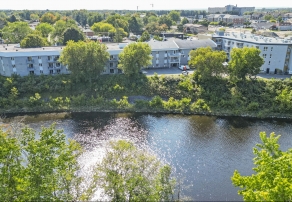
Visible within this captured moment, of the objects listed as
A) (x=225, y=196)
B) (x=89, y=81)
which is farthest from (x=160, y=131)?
(x=89, y=81)

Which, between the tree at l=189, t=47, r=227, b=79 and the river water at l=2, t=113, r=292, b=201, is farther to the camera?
the tree at l=189, t=47, r=227, b=79

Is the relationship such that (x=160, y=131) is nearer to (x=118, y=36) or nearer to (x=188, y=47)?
(x=188, y=47)

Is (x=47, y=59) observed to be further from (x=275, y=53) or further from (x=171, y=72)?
(x=275, y=53)

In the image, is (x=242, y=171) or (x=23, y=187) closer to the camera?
(x=23, y=187)

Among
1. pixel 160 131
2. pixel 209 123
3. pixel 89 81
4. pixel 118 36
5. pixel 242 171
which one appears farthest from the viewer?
pixel 118 36

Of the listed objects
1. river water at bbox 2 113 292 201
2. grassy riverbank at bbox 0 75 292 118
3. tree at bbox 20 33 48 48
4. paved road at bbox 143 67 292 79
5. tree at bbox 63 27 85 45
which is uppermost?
tree at bbox 63 27 85 45

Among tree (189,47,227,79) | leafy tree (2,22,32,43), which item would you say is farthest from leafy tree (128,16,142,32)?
tree (189,47,227,79)

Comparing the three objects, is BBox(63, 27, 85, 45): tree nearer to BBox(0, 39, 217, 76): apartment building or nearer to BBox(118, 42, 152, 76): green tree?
BBox(0, 39, 217, 76): apartment building
